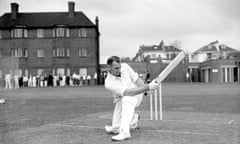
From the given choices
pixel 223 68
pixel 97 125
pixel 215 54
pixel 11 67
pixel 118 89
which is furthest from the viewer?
pixel 215 54

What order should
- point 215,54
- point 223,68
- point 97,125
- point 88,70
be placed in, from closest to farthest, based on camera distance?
→ point 97,125
point 88,70
point 223,68
point 215,54

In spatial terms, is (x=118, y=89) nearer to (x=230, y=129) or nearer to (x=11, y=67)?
(x=230, y=129)

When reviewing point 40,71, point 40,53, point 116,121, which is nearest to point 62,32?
point 40,53

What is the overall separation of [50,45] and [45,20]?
15.3 ft

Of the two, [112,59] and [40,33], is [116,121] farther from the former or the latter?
[40,33]

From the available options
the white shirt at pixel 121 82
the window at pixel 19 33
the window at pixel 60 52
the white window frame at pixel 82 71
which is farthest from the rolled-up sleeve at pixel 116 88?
the window at pixel 19 33

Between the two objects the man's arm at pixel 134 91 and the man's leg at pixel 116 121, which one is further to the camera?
the man's leg at pixel 116 121

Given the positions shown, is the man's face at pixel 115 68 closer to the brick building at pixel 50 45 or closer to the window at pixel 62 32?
the brick building at pixel 50 45

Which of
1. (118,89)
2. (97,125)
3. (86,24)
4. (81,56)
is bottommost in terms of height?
(97,125)

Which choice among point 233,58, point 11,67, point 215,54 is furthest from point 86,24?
point 215,54

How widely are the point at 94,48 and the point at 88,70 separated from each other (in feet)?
12.8

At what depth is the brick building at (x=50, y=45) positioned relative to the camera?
54.0 meters

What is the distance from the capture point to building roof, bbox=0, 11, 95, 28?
2131 inches

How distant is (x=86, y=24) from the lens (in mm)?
54281
